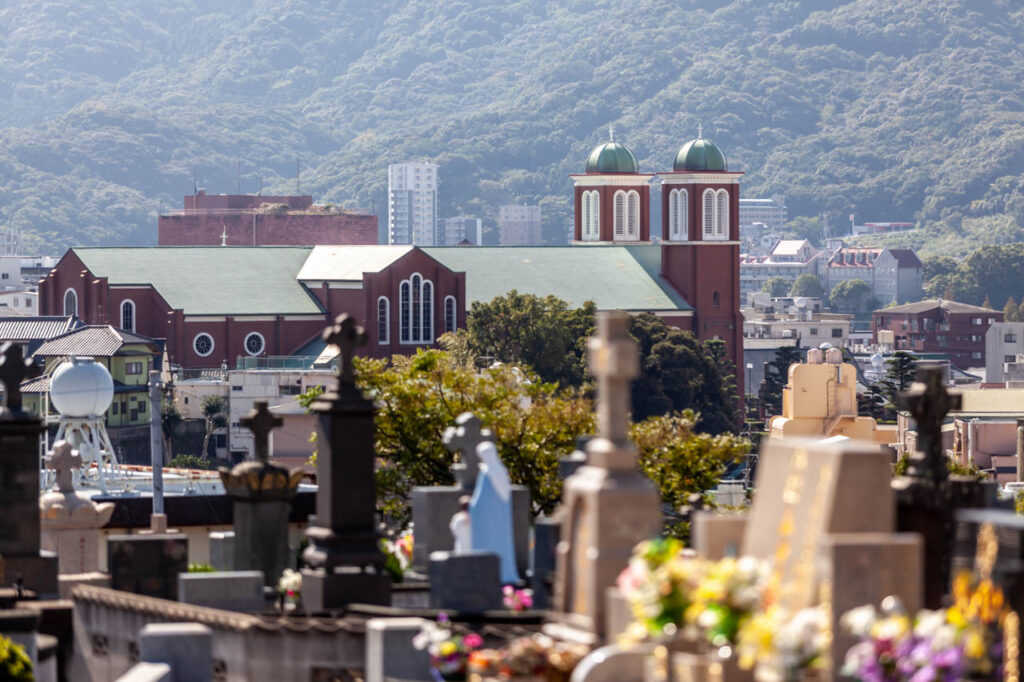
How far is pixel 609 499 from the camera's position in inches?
607

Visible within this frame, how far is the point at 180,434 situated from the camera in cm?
12088

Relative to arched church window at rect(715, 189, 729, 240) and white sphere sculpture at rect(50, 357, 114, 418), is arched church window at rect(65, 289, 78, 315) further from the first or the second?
white sphere sculpture at rect(50, 357, 114, 418)

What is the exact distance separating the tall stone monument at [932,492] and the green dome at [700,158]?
403 feet

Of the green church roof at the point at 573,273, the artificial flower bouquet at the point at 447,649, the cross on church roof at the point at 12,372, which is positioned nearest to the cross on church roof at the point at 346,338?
the cross on church roof at the point at 12,372

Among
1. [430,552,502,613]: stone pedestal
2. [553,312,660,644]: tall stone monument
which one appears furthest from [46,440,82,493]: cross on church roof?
[553,312,660,644]: tall stone monument

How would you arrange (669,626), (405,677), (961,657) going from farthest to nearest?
(405,677), (669,626), (961,657)

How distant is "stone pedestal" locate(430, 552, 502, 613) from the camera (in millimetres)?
20156

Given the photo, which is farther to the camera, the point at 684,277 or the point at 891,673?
Result: the point at 684,277

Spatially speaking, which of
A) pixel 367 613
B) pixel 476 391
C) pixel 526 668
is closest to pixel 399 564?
pixel 367 613

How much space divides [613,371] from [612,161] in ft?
433

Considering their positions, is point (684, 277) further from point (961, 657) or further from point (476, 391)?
point (961, 657)

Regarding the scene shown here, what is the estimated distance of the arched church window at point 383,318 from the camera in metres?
128

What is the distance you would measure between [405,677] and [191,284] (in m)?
116

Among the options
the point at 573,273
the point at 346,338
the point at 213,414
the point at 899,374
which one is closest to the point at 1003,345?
the point at 573,273
